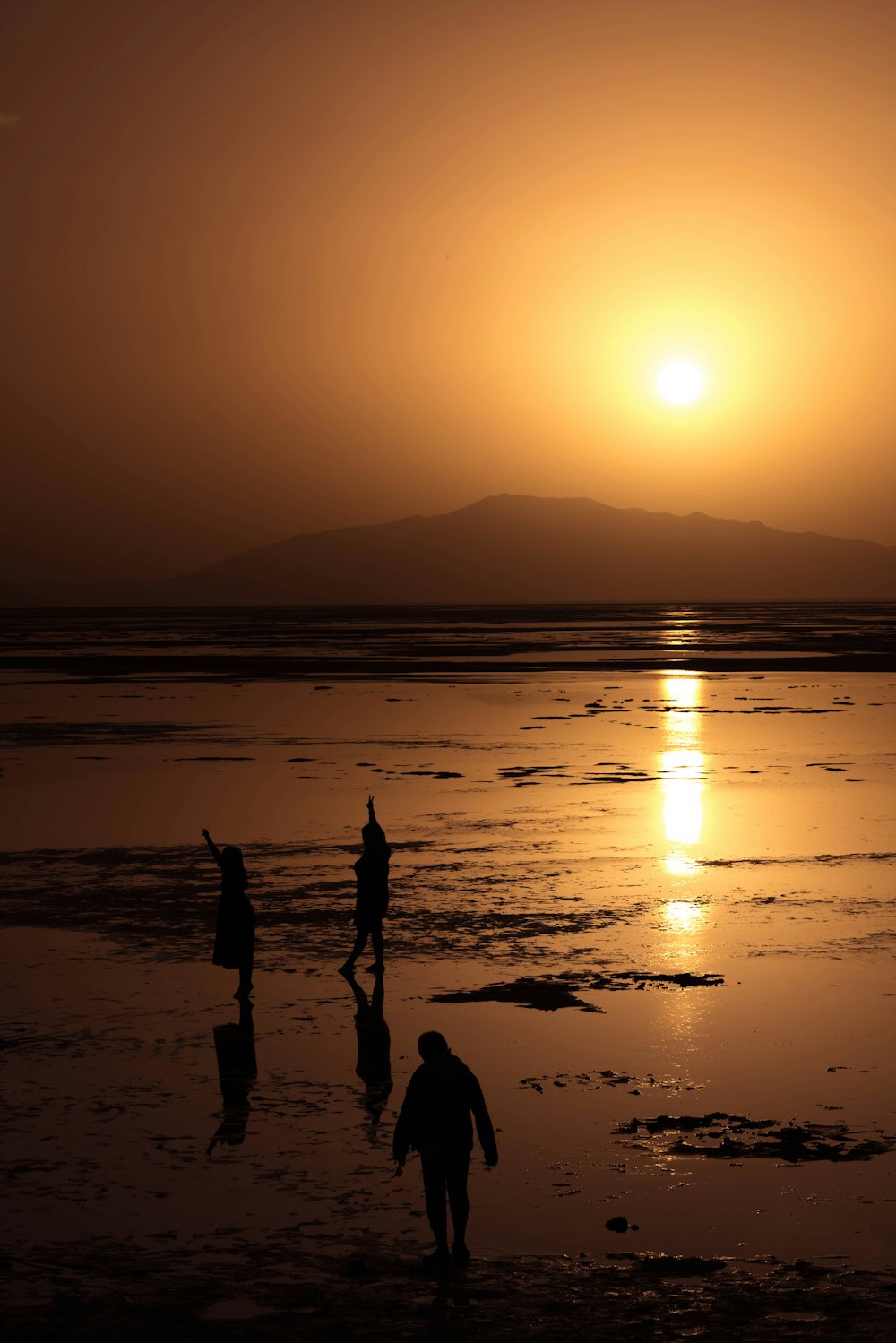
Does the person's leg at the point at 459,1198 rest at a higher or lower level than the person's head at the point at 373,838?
lower

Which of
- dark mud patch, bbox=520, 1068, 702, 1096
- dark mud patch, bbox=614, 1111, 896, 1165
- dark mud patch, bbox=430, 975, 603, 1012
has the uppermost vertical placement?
dark mud patch, bbox=430, 975, 603, 1012

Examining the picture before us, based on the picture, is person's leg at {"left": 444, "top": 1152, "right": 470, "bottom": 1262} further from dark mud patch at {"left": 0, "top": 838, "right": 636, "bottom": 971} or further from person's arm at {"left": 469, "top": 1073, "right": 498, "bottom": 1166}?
dark mud patch at {"left": 0, "top": 838, "right": 636, "bottom": 971}

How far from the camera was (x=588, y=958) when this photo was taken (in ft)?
47.3

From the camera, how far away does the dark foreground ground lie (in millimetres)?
7051

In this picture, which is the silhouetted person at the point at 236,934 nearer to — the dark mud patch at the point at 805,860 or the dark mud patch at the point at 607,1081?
the dark mud patch at the point at 607,1081

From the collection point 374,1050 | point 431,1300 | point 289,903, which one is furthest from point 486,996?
point 431,1300

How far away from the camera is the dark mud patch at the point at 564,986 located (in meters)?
13.0

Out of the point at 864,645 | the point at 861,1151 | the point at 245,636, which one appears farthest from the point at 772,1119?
the point at 245,636

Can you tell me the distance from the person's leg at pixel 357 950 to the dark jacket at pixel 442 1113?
235 inches

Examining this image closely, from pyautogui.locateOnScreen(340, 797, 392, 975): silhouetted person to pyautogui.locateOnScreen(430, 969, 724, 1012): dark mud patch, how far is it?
4.01 feet

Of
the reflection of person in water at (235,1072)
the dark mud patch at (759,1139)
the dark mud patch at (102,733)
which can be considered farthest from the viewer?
the dark mud patch at (102,733)

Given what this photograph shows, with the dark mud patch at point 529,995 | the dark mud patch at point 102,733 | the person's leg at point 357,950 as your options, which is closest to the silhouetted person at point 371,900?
the person's leg at point 357,950

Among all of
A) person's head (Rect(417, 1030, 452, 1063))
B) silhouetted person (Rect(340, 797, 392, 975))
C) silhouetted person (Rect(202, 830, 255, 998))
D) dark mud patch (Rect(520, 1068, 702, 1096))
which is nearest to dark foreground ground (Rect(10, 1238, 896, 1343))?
person's head (Rect(417, 1030, 452, 1063))

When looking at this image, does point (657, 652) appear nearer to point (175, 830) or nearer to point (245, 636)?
point (245, 636)
